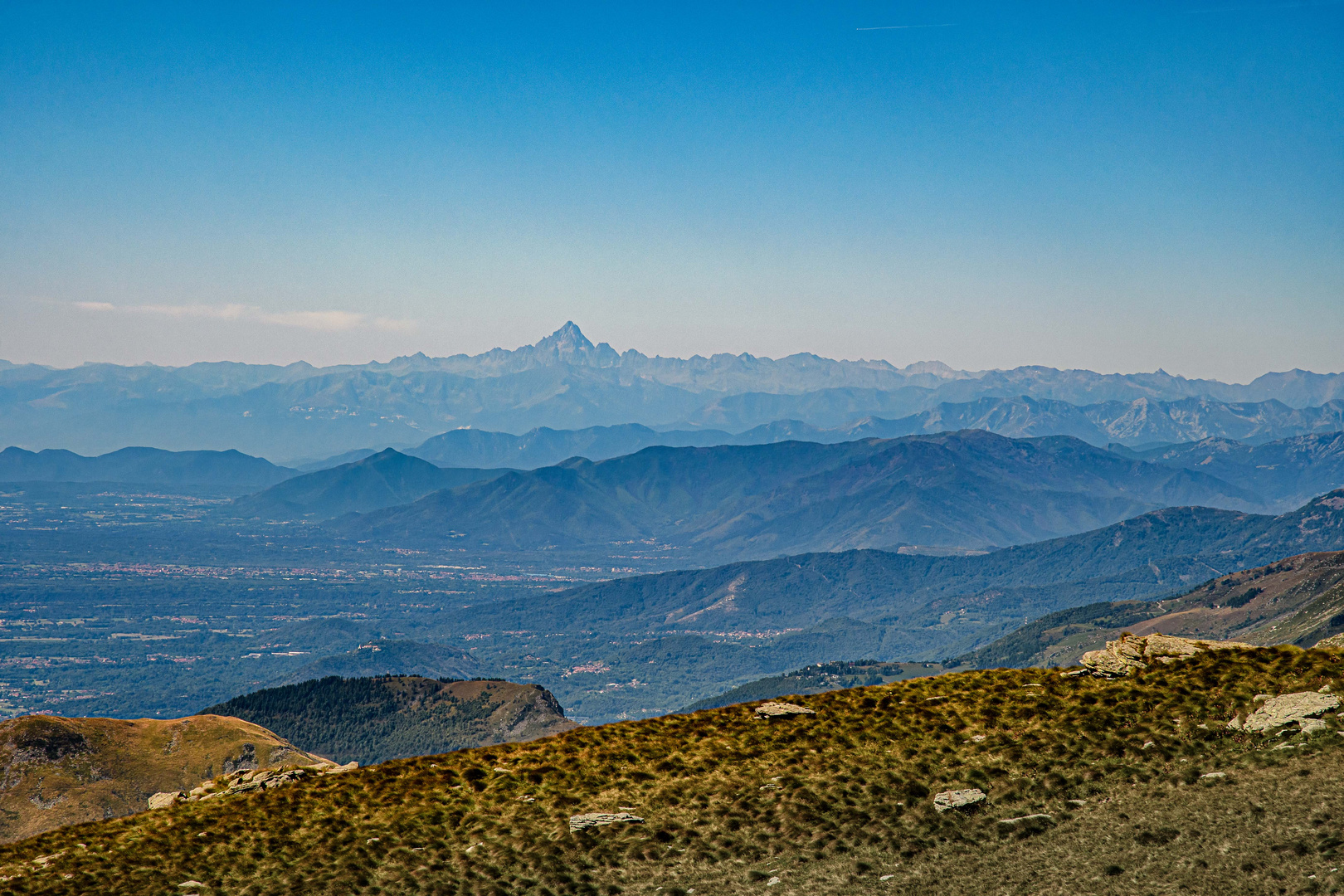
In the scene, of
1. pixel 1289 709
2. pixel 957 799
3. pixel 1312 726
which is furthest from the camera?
pixel 1289 709

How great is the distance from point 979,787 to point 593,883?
1587cm

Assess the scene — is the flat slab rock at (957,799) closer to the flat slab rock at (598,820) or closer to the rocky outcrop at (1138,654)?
the flat slab rock at (598,820)

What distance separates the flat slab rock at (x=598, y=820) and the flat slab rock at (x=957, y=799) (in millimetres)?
12079

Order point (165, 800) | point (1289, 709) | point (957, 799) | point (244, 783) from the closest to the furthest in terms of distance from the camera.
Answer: point (957, 799) < point (1289, 709) < point (244, 783) < point (165, 800)

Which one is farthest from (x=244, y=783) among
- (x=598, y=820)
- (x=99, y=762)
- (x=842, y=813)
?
(x=99, y=762)

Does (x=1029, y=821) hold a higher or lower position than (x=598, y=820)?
higher

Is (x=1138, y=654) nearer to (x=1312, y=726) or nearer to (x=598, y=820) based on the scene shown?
(x=1312, y=726)

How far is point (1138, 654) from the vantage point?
1948 inches

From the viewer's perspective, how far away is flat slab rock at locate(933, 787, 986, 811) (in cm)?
3816

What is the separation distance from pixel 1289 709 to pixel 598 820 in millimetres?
28588

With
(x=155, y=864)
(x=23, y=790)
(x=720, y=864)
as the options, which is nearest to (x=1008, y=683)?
(x=720, y=864)

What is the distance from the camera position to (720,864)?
37000 mm

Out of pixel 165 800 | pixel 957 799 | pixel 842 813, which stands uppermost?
Answer: pixel 957 799

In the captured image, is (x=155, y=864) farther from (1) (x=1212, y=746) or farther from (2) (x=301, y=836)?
(1) (x=1212, y=746)
